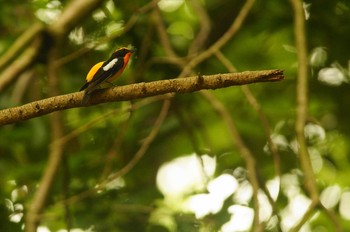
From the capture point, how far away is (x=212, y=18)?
4.63 m

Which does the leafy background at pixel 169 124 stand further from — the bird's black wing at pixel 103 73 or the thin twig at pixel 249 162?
the bird's black wing at pixel 103 73

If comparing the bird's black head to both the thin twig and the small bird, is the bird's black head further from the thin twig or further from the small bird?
the thin twig

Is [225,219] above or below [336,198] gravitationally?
above

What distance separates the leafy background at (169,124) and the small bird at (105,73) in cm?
136

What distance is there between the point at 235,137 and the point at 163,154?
1.45 meters

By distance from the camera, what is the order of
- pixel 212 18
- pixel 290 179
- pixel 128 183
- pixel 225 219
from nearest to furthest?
pixel 225 219 < pixel 128 183 < pixel 290 179 < pixel 212 18

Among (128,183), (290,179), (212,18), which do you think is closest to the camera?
(128,183)

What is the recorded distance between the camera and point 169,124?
4129mm

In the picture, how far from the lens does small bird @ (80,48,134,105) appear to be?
6.24ft

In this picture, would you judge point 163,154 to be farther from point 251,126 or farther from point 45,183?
point 45,183

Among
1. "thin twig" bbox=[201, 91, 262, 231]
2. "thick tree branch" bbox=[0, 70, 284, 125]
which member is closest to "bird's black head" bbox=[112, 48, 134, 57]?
"thick tree branch" bbox=[0, 70, 284, 125]

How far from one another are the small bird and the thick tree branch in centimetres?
2

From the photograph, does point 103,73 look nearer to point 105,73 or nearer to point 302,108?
point 105,73

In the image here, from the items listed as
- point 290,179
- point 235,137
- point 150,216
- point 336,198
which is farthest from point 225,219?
point 336,198
